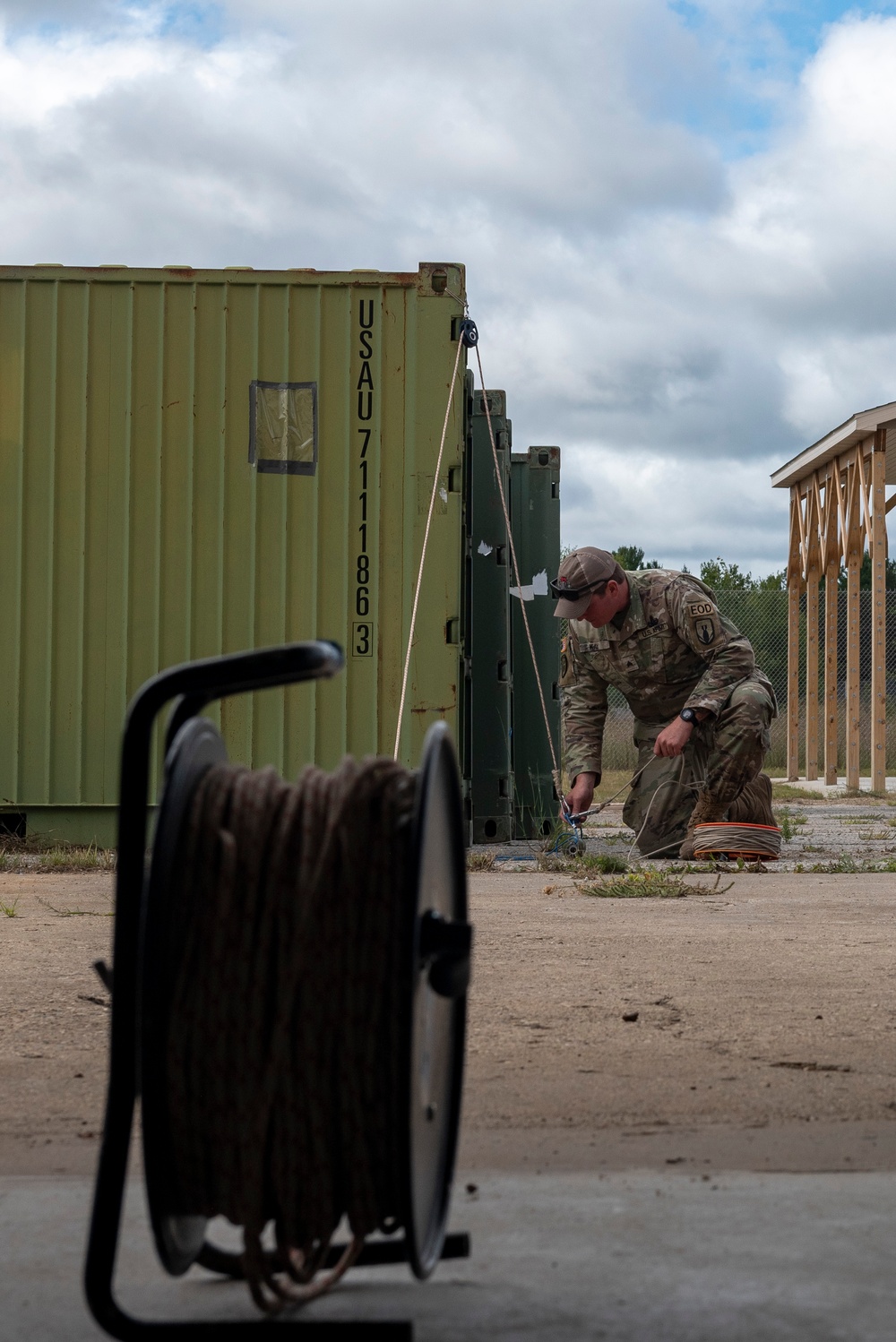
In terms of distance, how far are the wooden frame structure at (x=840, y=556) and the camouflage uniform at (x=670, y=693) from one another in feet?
19.3

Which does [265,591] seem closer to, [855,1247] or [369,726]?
[369,726]

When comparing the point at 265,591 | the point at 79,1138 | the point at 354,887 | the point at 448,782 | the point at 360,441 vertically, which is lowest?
the point at 79,1138

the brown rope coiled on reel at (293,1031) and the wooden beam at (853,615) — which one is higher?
the wooden beam at (853,615)

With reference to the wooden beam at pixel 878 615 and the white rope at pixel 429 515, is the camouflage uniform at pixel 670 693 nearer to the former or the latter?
the white rope at pixel 429 515

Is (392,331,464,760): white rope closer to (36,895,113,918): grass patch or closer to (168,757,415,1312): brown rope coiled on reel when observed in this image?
(36,895,113,918): grass patch

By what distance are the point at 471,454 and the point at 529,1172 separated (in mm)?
7286

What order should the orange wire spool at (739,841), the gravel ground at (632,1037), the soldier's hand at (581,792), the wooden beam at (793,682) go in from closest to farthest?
the gravel ground at (632,1037), the orange wire spool at (739,841), the soldier's hand at (581,792), the wooden beam at (793,682)

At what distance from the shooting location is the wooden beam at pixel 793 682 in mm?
17625

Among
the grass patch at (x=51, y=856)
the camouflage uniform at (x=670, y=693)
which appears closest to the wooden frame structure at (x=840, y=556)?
the camouflage uniform at (x=670, y=693)

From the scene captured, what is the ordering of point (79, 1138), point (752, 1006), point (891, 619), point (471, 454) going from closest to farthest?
point (79, 1138) → point (752, 1006) → point (471, 454) → point (891, 619)

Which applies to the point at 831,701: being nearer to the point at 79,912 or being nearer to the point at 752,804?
the point at 752,804

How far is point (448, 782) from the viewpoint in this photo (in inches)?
79.7

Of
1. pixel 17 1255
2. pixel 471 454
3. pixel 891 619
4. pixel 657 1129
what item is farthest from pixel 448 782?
pixel 891 619

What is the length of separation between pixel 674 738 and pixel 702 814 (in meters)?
0.68
